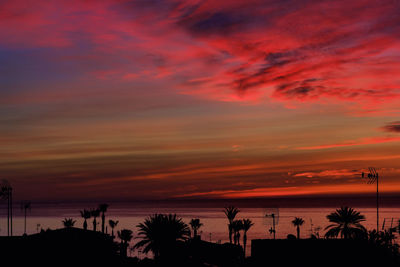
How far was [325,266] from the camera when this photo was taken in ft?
186

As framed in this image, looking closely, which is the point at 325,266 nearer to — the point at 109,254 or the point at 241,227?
the point at 109,254

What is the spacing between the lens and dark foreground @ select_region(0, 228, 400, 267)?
55.5 metres

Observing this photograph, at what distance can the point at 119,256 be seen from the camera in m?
64.8

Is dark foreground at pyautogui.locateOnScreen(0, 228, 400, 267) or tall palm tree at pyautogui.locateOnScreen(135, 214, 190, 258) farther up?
tall palm tree at pyautogui.locateOnScreen(135, 214, 190, 258)

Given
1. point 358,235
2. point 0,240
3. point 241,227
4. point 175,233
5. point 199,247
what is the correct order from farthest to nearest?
1. point 241,227
2. point 199,247
3. point 358,235
4. point 0,240
5. point 175,233

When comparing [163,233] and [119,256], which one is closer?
[163,233]

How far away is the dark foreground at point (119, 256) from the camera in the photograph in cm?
5550

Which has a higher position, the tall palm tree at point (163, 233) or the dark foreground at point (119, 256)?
the tall palm tree at point (163, 233)

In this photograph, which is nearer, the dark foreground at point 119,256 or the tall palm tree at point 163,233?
the tall palm tree at point 163,233

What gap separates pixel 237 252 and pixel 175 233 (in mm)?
28046

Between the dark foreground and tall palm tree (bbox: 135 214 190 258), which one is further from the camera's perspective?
the dark foreground

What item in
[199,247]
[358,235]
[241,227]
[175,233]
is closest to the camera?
[175,233]

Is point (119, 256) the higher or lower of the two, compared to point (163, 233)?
lower

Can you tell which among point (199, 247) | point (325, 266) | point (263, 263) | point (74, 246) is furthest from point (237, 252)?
point (74, 246)
